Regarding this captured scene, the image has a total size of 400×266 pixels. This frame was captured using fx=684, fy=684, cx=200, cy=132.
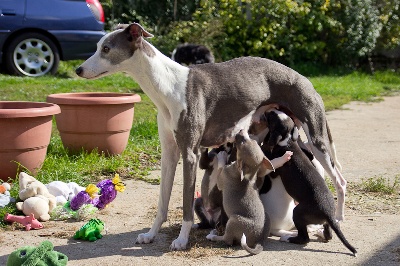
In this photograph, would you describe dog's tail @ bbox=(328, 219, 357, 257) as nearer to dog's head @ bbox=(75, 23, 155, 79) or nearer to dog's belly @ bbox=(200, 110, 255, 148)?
dog's belly @ bbox=(200, 110, 255, 148)

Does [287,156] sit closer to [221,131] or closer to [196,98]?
[221,131]

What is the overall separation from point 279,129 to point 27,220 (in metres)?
2.03

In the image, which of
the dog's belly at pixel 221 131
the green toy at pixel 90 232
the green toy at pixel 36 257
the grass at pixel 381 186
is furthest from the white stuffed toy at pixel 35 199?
the grass at pixel 381 186

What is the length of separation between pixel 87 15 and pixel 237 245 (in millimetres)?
8713

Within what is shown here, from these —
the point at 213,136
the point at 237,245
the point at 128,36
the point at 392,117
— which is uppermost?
the point at 128,36

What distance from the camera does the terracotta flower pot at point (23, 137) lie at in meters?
6.05

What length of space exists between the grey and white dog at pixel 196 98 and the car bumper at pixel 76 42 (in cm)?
770

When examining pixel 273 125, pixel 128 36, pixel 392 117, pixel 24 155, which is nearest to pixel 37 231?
pixel 24 155

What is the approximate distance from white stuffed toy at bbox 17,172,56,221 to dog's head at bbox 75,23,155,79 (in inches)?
45.4

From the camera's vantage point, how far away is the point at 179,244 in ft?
15.7

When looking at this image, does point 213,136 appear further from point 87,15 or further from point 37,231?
point 87,15

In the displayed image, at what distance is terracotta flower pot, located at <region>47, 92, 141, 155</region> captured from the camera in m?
7.13

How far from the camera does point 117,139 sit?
7355 mm

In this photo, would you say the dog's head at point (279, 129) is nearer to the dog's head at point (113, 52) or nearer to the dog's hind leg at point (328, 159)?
the dog's hind leg at point (328, 159)
